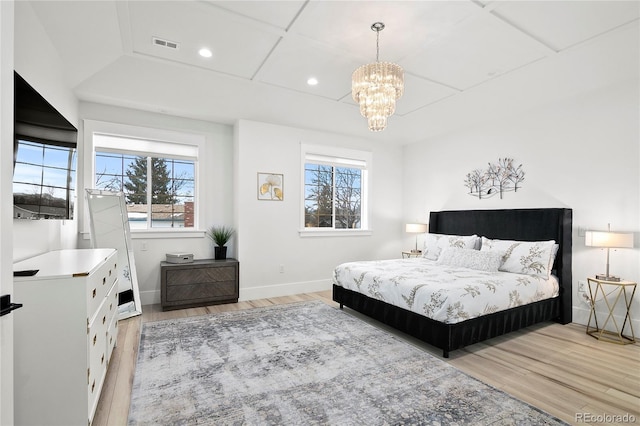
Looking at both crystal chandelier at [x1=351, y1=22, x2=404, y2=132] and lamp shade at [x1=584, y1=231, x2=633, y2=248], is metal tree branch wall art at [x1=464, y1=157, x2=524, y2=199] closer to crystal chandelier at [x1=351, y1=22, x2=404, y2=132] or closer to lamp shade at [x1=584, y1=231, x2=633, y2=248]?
lamp shade at [x1=584, y1=231, x2=633, y2=248]

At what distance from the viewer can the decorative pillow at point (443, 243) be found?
14.5ft

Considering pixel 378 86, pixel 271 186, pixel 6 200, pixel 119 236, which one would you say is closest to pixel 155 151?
pixel 119 236

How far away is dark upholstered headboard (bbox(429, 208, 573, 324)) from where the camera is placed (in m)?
3.72

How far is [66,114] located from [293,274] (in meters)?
3.46

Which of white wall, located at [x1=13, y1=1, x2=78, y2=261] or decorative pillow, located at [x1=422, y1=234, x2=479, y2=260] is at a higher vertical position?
white wall, located at [x1=13, y1=1, x2=78, y2=261]

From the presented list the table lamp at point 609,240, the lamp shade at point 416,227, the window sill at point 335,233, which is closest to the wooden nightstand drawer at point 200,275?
the window sill at point 335,233

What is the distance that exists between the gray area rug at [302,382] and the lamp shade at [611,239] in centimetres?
206

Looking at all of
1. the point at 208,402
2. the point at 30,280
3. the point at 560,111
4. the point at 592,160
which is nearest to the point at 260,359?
the point at 208,402

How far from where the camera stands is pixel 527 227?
13.5 feet

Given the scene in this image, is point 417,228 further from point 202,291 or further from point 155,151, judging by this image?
point 155,151

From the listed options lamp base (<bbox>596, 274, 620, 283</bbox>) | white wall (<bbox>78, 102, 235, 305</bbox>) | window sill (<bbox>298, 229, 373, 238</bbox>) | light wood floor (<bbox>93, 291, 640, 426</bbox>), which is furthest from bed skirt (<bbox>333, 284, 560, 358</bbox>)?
white wall (<bbox>78, 102, 235, 305</bbox>)

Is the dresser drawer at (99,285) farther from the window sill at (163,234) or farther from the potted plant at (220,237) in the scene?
the potted plant at (220,237)

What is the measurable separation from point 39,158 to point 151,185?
233cm

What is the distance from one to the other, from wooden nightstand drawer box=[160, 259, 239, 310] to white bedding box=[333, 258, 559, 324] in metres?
1.58
